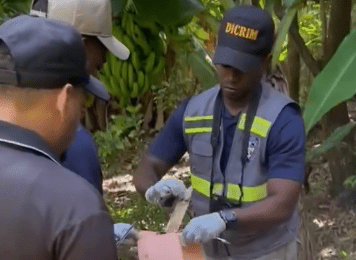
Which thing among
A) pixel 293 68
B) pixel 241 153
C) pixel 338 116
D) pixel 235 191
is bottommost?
pixel 338 116

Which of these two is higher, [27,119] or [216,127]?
[27,119]

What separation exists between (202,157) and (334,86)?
0.80 meters

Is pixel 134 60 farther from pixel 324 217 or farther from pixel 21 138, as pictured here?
pixel 21 138

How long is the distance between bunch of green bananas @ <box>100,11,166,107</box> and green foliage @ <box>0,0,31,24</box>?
1.40 feet

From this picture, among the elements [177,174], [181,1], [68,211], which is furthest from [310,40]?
[68,211]

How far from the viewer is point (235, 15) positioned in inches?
85.9

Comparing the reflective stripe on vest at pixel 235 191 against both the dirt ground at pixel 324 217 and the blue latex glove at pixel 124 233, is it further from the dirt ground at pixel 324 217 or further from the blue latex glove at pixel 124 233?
the dirt ground at pixel 324 217

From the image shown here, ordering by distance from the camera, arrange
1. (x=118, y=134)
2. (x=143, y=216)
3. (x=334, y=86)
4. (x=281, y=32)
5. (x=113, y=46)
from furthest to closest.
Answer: (x=118, y=134) < (x=143, y=216) < (x=281, y=32) < (x=334, y=86) < (x=113, y=46)

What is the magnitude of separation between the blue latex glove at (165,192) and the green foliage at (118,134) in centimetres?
245

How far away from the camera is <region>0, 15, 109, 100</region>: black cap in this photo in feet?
3.90

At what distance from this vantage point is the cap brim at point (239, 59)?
83.1 inches

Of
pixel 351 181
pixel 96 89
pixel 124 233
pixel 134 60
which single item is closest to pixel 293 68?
pixel 351 181

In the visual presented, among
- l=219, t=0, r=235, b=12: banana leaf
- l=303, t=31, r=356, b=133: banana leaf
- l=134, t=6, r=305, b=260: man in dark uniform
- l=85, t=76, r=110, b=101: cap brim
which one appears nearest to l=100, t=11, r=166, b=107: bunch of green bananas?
l=219, t=0, r=235, b=12: banana leaf

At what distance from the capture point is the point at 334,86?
8.95 feet
